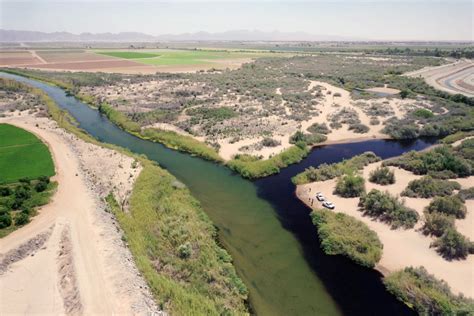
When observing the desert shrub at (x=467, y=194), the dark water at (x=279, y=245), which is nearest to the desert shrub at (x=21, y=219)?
the dark water at (x=279, y=245)

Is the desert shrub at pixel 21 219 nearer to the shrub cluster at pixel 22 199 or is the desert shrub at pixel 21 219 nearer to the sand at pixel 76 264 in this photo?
the shrub cluster at pixel 22 199

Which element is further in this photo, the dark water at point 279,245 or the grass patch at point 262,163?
the grass patch at point 262,163

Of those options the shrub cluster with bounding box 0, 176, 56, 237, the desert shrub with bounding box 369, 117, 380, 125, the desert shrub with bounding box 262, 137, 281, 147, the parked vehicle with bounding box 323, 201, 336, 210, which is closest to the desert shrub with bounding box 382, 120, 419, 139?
the desert shrub with bounding box 369, 117, 380, 125

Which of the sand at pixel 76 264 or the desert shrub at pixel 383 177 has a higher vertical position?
the desert shrub at pixel 383 177

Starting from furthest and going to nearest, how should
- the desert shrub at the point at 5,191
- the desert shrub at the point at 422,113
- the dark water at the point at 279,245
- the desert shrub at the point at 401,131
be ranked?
the desert shrub at the point at 422,113 < the desert shrub at the point at 401,131 < the desert shrub at the point at 5,191 < the dark water at the point at 279,245

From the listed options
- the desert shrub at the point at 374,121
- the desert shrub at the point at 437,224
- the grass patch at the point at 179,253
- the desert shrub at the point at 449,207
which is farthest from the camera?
the desert shrub at the point at 374,121

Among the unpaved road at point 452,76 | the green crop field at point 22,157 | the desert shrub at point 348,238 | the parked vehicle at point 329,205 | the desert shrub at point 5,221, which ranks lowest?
the desert shrub at point 348,238

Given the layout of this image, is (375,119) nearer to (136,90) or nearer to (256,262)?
(256,262)
